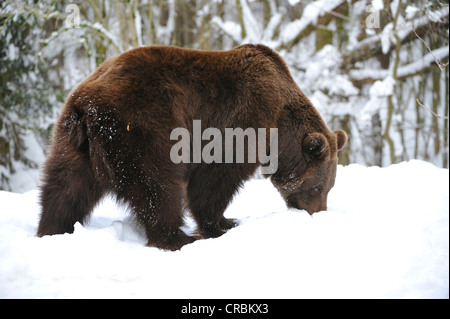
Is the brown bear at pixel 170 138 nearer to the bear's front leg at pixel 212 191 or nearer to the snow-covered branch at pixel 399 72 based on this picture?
the bear's front leg at pixel 212 191

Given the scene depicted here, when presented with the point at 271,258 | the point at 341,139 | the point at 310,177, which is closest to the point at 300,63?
the point at 341,139

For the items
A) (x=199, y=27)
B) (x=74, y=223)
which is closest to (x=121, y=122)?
(x=74, y=223)

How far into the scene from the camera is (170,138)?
3455mm

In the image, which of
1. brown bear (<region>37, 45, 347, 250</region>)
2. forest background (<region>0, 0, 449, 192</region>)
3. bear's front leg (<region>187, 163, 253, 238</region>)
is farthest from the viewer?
forest background (<region>0, 0, 449, 192</region>)

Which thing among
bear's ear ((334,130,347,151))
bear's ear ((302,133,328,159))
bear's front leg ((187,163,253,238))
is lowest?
bear's front leg ((187,163,253,238))

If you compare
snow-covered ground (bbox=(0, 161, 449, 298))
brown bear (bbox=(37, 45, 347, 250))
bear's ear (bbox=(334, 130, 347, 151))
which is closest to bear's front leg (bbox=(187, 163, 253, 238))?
brown bear (bbox=(37, 45, 347, 250))

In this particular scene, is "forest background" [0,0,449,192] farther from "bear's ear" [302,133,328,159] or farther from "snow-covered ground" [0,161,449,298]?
"snow-covered ground" [0,161,449,298]

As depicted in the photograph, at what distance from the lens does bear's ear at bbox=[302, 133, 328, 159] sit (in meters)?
4.01

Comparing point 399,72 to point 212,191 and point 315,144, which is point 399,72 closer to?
point 315,144

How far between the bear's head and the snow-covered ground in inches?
25.0

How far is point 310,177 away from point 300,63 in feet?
24.1

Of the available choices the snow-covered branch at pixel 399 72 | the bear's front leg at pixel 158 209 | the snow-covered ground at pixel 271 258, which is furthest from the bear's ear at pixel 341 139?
the snow-covered branch at pixel 399 72

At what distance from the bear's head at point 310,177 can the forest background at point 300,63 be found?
18.5 ft
